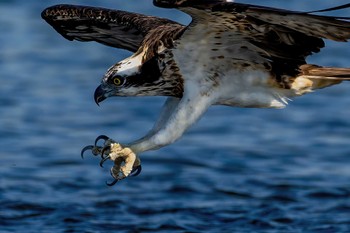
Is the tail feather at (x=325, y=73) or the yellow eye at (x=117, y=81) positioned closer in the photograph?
the yellow eye at (x=117, y=81)

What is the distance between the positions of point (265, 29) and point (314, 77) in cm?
74

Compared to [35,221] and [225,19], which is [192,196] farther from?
[225,19]

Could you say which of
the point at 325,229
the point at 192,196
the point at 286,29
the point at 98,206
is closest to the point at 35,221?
the point at 98,206

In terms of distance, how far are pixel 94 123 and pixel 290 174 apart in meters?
2.78

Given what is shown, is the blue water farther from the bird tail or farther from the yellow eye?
the yellow eye

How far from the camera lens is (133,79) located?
8812 mm

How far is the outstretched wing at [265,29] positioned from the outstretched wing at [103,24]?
33.9 inches

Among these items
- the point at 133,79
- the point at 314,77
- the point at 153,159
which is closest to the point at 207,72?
the point at 133,79

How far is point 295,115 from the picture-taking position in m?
14.4

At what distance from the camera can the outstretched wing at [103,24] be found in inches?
375

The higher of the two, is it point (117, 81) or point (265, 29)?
point (265, 29)

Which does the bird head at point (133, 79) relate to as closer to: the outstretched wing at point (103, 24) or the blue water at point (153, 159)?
the outstretched wing at point (103, 24)

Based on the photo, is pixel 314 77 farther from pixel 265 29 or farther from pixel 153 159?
pixel 153 159

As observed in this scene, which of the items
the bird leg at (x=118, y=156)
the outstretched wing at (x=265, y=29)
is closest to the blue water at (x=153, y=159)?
the bird leg at (x=118, y=156)
